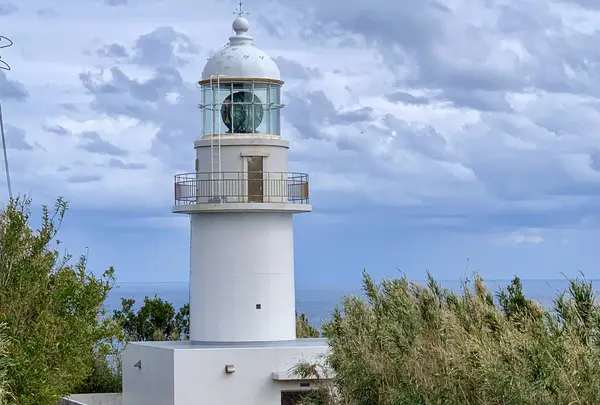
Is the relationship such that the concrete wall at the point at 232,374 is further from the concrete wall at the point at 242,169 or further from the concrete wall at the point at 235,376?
the concrete wall at the point at 242,169

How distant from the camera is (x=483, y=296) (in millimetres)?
20172

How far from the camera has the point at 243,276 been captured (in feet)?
82.3

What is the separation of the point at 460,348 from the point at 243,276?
770 centimetres

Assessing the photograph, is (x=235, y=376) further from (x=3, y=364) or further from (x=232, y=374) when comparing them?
(x=3, y=364)

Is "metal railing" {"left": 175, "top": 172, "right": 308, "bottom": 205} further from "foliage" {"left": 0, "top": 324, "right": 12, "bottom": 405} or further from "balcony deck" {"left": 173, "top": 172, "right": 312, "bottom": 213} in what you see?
"foliage" {"left": 0, "top": 324, "right": 12, "bottom": 405}

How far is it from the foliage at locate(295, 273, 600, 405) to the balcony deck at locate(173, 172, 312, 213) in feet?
9.25

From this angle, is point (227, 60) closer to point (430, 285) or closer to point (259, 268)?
point (259, 268)

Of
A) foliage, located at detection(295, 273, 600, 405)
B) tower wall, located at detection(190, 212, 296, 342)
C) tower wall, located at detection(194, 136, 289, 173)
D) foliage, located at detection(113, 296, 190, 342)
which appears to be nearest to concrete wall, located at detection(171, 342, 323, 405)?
foliage, located at detection(295, 273, 600, 405)

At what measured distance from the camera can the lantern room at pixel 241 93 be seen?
2522 cm

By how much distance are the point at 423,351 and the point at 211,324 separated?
274 inches

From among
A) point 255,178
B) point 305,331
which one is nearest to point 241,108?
point 255,178

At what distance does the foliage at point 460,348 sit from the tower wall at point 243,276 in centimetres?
178

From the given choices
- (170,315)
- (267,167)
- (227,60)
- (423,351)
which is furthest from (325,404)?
(170,315)

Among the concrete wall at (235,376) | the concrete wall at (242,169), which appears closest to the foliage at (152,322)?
the concrete wall at (242,169)
